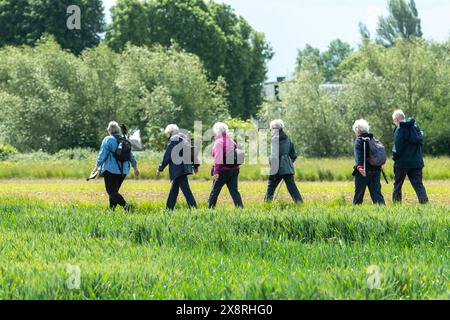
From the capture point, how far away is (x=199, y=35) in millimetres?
67562

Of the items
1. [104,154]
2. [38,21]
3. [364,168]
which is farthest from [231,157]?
[38,21]

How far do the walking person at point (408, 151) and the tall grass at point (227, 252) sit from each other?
2991 mm

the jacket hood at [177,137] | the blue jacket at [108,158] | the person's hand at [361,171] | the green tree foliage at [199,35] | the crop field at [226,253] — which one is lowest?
the crop field at [226,253]

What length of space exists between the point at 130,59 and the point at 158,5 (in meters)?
15.0

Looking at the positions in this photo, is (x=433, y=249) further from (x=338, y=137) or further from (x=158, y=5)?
(x=158, y=5)

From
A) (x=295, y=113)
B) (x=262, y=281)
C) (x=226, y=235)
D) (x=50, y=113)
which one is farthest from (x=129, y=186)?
(x=295, y=113)

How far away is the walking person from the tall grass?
9.81 ft

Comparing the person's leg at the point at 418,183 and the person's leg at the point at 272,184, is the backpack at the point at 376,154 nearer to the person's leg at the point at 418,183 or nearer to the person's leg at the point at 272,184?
the person's leg at the point at 418,183

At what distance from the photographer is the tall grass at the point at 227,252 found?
702 centimetres

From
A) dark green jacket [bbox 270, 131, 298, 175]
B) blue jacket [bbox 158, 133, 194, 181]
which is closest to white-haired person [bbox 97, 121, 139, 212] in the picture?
blue jacket [bbox 158, 133, 194, 181]

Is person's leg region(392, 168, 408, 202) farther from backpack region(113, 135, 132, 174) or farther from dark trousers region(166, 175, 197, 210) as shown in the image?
backpack region(113, 135, 132, 174)

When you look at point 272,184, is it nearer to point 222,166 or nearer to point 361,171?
point 222,166

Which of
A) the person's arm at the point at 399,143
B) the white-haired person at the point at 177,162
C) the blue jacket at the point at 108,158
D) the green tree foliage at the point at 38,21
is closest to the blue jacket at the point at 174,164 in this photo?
the white-haired person at the point at 177,162

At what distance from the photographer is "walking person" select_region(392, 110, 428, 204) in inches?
615
